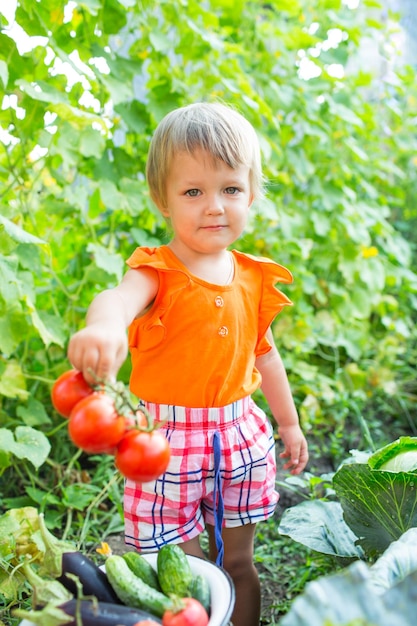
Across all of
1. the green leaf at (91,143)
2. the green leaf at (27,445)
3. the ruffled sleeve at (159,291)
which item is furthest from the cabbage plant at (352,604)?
the green leaf at (91,143)

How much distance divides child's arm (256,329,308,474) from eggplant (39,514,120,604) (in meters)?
0.74

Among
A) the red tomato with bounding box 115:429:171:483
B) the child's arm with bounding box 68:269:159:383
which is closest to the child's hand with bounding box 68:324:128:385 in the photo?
the child's arm with bounding box 68:269:159:383

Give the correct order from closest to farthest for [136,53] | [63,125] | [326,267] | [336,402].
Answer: [63,125] → [136,53] → [336,402] → [326,267]

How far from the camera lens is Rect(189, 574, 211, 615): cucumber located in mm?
1409

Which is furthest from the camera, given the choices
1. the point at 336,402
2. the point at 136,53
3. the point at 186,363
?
the point at 336,402

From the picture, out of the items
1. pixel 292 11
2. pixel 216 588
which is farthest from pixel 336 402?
pixel 216 588

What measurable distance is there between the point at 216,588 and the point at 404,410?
2450 mm

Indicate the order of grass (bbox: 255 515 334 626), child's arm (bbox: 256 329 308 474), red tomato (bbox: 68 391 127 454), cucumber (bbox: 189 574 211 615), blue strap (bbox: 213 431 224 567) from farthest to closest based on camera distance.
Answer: grass (bbox: 255 515 334 626)
child's arm (bbox: 256 329 308 474)
blue strap (bbox: 213 431 224 567)
cucumber (bbox: 189 574 211 615)
red tomato (bbox: 68 391 127 454)

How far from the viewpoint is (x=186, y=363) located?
1.73 metres

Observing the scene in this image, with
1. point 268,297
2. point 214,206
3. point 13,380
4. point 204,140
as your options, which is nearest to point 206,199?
point 214,206

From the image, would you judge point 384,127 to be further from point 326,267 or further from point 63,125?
point 63,125

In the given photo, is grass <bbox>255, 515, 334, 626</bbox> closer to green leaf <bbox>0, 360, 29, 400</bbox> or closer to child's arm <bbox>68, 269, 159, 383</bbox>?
green leaf <bbox>0, 360, 29, 400</bbox>

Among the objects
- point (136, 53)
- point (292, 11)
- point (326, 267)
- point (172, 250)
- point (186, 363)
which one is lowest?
point (186, 363)

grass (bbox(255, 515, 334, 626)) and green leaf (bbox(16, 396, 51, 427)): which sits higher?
green leaf (bbox(16, 396, 51, 427))
